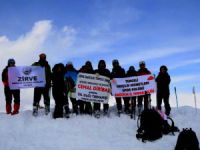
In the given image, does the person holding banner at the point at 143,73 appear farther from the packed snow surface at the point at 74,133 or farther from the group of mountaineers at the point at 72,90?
the packed snow surface at the point at 74,133

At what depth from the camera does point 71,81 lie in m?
19.7

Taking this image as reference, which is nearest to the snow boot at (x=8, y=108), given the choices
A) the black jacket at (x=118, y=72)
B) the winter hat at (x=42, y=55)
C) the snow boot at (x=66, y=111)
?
the snow boot at (x=66, y=111)

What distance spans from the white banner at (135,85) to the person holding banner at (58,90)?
257 cm

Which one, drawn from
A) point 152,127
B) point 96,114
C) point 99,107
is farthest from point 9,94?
point 152,127

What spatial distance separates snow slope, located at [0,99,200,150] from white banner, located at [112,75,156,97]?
120 cm

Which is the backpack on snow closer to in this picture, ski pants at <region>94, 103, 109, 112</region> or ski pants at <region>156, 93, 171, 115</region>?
ski pants at <region>156, 93, 171, 115</region>

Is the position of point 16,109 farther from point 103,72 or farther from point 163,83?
point 163,83

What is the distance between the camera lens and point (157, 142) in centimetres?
1656

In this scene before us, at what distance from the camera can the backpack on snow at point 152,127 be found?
16.8m

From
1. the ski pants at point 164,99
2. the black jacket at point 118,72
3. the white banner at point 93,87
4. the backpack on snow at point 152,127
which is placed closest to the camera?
the backpack on snow at point 152,127

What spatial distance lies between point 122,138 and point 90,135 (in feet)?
4.00

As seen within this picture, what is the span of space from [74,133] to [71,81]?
306cm

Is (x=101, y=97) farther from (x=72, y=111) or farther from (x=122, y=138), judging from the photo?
(x=122, y=138)

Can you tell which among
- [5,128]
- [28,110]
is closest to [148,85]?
[28,110]
